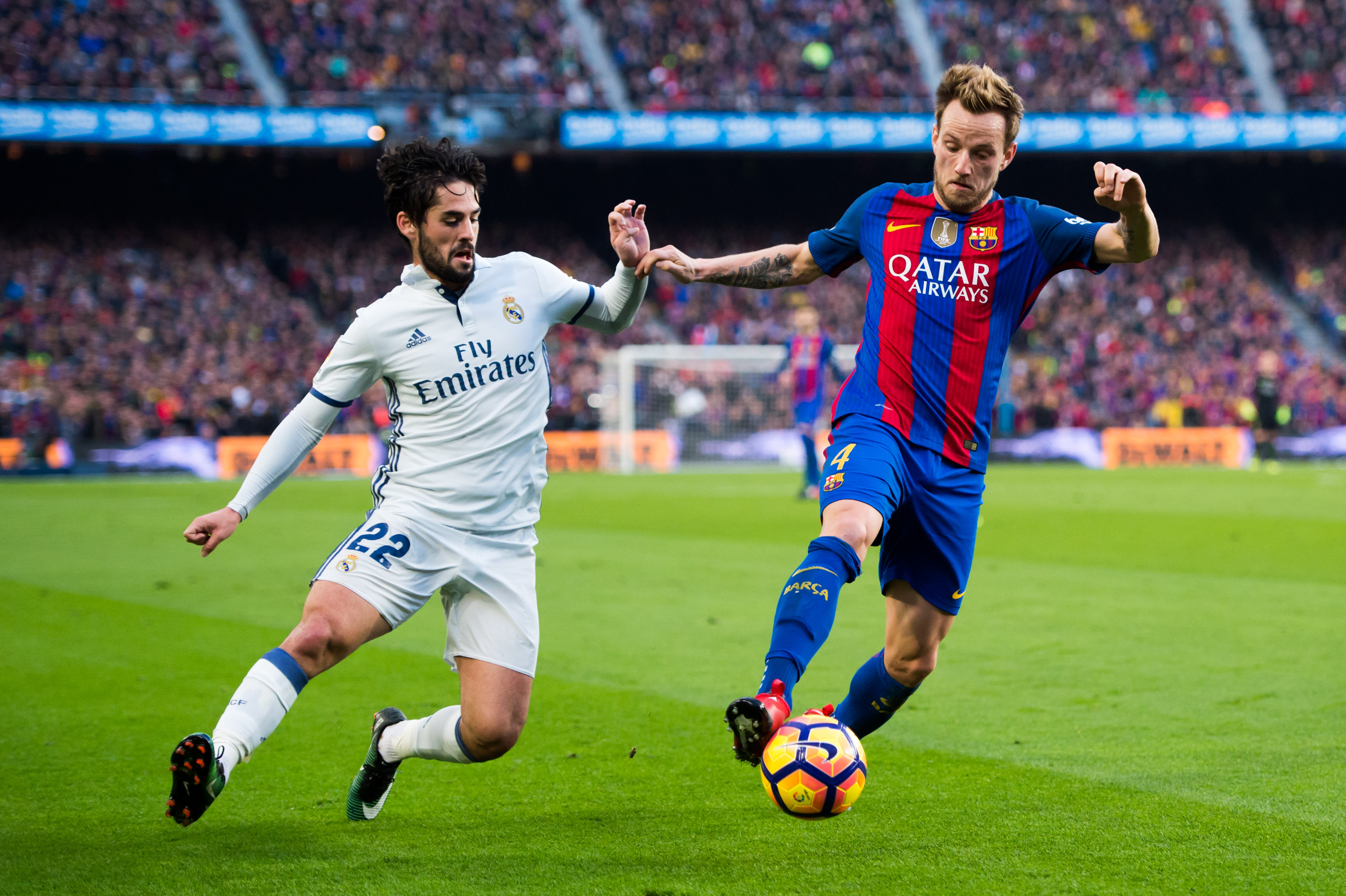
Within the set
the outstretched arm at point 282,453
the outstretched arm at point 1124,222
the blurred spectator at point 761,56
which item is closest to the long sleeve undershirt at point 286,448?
the outstretched arm at point 282,453

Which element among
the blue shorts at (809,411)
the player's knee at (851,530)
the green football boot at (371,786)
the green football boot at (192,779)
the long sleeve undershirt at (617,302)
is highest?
the long sleeve undershirt at (617,302)

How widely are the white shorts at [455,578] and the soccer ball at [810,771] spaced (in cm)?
109

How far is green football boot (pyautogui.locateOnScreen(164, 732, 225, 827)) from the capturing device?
3369 millimetres

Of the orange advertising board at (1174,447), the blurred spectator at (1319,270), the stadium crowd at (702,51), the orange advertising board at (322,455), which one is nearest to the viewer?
the orange advertising board at (322,455)

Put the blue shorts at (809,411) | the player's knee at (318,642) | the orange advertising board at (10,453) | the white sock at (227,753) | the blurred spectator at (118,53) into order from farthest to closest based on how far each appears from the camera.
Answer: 1. the blurred spectator at (118,53)
2. the orange advertising board at (10,453)
3. the blue shorts at (809,411)
4. the player's knee at (318,642)
5. the white sock at (227,753)

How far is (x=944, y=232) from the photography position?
429 centimetres

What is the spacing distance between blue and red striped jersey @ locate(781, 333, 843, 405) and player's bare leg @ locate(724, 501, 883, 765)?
1299 cm

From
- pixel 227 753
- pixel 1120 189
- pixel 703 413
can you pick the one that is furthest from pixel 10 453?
pixel 1120 189

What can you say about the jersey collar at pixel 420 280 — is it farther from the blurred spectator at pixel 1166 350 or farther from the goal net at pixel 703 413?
the blurred spectator at pixel 1166 350

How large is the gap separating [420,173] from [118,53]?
3225 centimetres

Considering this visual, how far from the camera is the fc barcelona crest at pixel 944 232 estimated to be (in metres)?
4.28

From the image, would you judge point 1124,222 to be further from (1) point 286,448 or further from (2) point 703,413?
(2) point 703,413

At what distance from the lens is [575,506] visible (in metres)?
17.8

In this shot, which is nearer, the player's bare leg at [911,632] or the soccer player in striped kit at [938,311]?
the soccer player in striped kit at [938,311]
